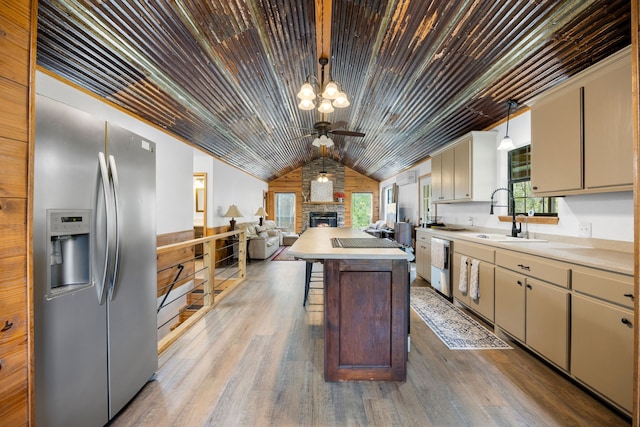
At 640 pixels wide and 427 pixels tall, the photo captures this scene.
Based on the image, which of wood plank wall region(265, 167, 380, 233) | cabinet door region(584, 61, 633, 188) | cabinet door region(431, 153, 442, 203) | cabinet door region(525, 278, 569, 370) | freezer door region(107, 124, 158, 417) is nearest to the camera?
freezer door region(107, 124, 158, 417)

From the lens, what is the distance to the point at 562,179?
85.7 inches

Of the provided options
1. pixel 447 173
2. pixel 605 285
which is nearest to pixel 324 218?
pixel 447 173

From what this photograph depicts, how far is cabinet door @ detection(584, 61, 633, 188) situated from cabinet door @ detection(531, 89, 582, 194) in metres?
0.07

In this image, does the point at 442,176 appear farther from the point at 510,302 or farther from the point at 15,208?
the point at 15,208

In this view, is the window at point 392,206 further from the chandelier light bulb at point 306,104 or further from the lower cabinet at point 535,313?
the chandelier light bulb at point 306,104

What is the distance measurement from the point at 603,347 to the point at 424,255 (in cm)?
277

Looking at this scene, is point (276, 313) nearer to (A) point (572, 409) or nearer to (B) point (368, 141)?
(A) point (572, 409)

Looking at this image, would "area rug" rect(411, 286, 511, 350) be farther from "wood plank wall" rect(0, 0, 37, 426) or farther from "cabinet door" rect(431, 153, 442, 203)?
"wood plank wall" rect(0, 0, 37, 426)

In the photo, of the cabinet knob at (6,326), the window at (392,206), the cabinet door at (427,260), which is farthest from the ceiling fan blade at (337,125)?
the window at (392,206)

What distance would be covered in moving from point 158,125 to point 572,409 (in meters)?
4.77

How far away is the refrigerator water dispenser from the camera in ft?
3.89

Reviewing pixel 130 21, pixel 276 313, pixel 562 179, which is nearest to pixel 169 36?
pixel 130 21

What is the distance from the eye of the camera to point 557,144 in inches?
87.0

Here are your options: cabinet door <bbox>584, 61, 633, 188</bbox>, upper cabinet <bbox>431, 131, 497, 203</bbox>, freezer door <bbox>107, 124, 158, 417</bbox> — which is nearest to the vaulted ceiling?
upper cabinet <bbox>431, 131, 497, 203</bbox>
